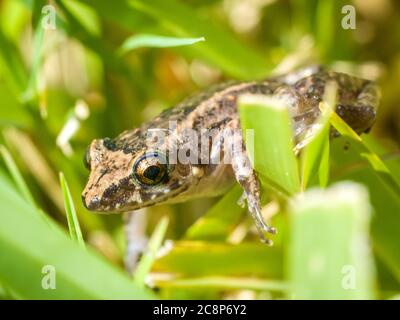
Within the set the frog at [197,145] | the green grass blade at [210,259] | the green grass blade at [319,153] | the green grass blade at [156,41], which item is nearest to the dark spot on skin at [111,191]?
the frog at [197,145]

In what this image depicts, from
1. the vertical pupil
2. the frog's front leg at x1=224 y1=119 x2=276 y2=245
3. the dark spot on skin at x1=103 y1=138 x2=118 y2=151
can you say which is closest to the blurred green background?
the frog's front leg at x1=224 y1=119 x2=276 y2=245

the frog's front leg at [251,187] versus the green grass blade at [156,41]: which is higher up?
the green grass blade at [156,41]

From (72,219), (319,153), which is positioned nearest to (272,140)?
(319,153)

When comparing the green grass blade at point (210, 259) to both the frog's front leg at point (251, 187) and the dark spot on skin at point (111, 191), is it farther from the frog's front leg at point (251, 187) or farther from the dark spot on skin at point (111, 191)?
the dark spot on skin at point (111, 191)

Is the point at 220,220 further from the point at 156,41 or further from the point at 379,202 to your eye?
the point at 156,41

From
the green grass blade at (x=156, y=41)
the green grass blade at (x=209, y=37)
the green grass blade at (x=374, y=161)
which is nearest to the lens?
the green grass blade at (x=374, y=161)

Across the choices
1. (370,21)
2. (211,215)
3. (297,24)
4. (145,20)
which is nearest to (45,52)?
(145,20)
